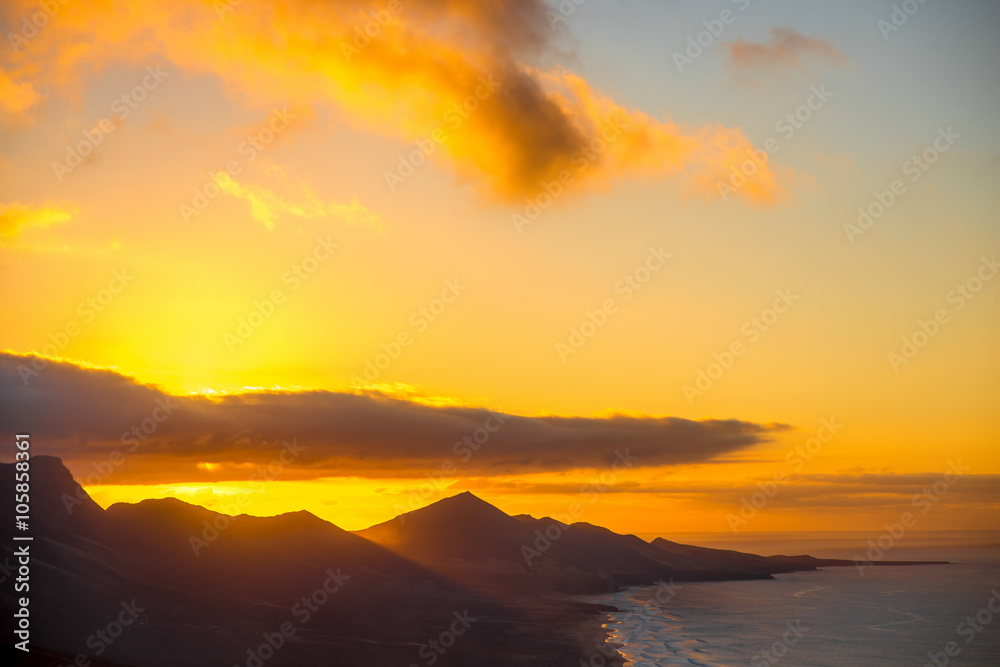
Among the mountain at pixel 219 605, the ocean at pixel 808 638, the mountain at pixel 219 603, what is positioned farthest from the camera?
the ocean at pixel 808 638

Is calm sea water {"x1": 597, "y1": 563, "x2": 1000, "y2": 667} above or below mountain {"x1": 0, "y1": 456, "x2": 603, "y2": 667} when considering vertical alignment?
below

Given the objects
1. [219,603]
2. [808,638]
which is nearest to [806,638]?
[808,638]

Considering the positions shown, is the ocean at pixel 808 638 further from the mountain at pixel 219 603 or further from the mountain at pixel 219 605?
the mountain at pixel 219 603

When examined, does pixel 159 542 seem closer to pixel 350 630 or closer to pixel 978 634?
pixel 350 630

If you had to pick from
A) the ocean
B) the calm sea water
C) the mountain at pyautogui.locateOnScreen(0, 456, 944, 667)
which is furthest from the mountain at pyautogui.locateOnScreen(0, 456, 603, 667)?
the ocean

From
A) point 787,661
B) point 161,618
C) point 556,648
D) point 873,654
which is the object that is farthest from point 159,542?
point 873,654

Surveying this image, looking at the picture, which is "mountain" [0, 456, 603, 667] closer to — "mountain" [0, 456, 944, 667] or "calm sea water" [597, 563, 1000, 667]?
"mountain" [0, 456, 944, 667]

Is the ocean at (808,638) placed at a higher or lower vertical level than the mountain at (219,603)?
lower

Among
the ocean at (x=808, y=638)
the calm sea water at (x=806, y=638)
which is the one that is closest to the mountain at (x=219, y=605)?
the calm sea water at (x=806, y=638)

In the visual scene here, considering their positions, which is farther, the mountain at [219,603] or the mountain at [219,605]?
the mountain at [219,603]

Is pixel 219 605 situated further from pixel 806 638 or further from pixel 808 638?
pixel 808 638

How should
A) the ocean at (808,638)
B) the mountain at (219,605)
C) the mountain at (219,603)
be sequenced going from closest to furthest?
the mountain at (219,605)
the mountain at (219,603)
the ocean at (808,638)
